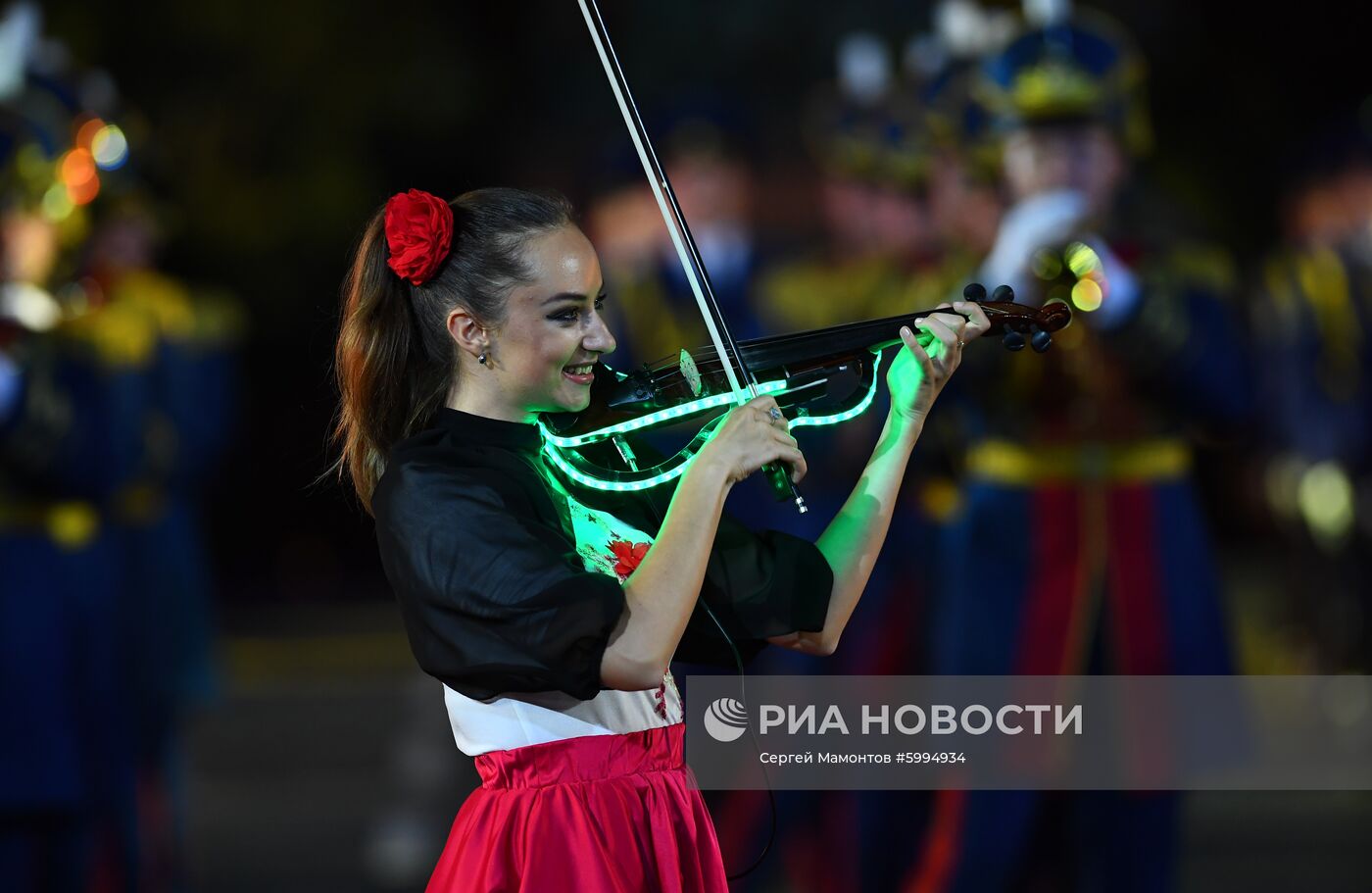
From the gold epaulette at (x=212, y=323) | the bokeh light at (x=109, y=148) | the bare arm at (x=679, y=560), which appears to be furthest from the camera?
the gold epaulette at (x=212, y=323)

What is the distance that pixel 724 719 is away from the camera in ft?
11.5

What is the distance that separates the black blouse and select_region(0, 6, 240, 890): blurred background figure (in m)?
3.08

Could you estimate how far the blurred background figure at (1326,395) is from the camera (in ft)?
28.3

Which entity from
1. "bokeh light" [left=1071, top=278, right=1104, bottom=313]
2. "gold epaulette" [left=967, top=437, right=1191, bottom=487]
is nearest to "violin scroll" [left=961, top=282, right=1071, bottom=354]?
"bokeh light" [left=1071, top=278, right=1104, bottom=313]

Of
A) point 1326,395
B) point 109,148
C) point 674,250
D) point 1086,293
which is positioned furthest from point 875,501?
point 1326,395

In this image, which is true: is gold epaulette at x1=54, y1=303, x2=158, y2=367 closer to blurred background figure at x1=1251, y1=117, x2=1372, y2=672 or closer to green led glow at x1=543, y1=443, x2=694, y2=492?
green led glow at x1=543, y1=443, x2=694, y2=492

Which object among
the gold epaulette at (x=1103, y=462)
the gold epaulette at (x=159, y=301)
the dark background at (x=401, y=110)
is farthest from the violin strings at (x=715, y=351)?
the dark background at (x=401, y=110)

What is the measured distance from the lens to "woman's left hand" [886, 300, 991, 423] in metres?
2.76

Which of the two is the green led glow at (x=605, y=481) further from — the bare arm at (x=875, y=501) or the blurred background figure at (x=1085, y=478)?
the blurred background figure at (x=1085, y=478)

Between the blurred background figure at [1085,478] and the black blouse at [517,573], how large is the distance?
83.7 inches

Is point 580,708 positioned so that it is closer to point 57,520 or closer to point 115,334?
point 57,520

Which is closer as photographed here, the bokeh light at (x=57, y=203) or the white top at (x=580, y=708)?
the white top at (x=580, y=708)

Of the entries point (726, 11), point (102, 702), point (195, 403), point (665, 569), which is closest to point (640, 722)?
point (665, 569)

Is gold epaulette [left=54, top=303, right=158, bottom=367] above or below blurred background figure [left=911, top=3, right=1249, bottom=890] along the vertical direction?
above
